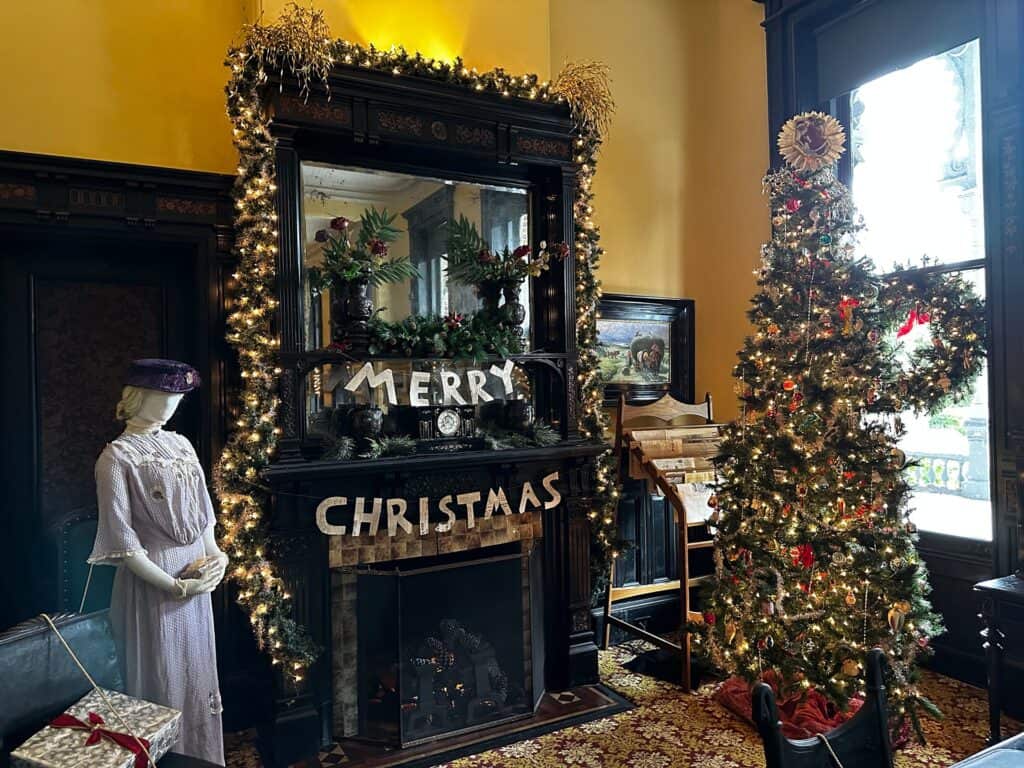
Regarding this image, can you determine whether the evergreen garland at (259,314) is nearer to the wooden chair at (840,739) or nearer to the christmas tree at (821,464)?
the christmas tree at (821,464)

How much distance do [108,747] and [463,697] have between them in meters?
1.82

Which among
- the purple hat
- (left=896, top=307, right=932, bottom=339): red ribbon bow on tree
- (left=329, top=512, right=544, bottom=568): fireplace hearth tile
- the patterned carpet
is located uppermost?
(left=896, top=307, right=932, bottom=339): red ribbon bow on tree

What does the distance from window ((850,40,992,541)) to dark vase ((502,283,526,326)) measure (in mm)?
1889

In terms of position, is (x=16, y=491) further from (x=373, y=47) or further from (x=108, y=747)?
(x=373, y=47)

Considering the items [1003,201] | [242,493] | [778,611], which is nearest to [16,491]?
[242,493]

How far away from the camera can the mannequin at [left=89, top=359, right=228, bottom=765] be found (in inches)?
93.6

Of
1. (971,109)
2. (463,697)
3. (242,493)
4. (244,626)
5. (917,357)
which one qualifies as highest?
(971,109)

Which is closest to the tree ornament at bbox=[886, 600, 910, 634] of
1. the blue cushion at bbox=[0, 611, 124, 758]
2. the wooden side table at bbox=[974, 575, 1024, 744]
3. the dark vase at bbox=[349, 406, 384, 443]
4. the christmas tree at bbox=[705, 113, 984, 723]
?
the christmas tree at bbox=[705, 113, 984, 723]

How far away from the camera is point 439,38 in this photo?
147 inches

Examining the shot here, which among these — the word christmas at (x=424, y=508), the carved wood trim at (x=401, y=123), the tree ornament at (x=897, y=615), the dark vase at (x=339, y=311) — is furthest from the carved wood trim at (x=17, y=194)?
the tree ornament at (x=897, y=615)

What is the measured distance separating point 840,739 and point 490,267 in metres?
2.62

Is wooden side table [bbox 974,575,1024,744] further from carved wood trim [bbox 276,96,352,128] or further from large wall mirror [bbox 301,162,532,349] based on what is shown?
carved wood trim [bbox 276,96,352,128]

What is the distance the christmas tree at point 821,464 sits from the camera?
323 centimetres

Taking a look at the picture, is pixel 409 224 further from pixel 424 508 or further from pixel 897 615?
pixel 897 615
